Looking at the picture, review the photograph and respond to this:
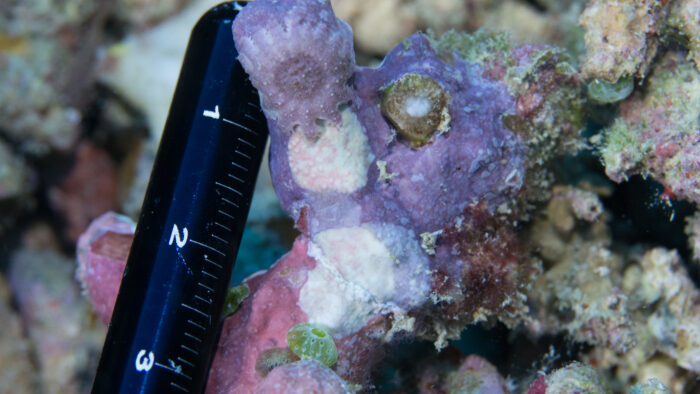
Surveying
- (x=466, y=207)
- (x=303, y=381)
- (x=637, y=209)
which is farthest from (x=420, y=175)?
(x=637, y=209)

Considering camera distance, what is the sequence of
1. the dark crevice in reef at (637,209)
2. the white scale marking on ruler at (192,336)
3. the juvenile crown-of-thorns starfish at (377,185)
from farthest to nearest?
the dark crevice in reef at (637,209) → the white scale marking on ruler at (192,336) → the juvenile crown-of-thorns starfish at (377,185)

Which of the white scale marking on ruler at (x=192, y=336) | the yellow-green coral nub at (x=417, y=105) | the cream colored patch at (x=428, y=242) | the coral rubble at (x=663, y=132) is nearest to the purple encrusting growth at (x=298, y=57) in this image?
the yellow-green coral nub at (x=417, y=105)

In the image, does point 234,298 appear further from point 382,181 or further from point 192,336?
point 382,181

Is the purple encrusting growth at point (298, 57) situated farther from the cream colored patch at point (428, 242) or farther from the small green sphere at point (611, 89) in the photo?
the small green sphere at point (611, 89)

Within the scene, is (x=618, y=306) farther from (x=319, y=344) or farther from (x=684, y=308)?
(x=319, y=344)

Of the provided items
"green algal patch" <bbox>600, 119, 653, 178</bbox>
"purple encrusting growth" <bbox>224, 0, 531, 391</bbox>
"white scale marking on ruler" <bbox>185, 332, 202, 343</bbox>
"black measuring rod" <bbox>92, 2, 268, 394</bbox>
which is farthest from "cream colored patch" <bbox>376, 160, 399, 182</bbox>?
"green algal patch" <bbox>600, 119, 653, 178</bbox>

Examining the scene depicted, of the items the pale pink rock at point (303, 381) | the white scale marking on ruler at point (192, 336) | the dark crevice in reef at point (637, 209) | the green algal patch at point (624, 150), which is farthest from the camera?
the dark crevice in reef at point (637, 209)

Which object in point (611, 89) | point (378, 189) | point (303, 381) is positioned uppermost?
point (611, 89)
